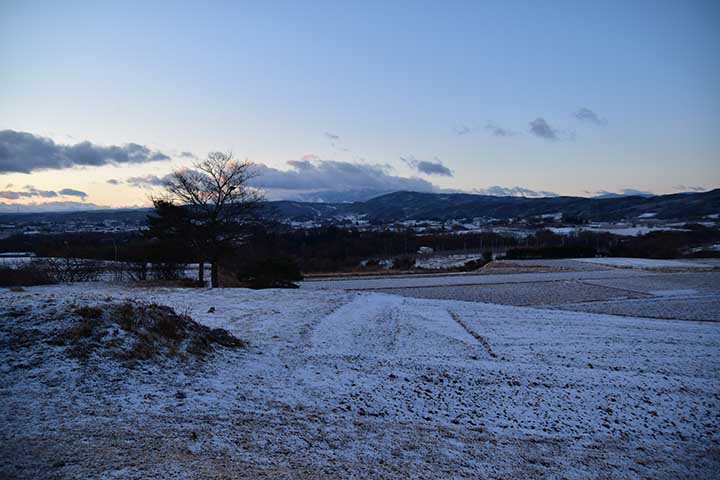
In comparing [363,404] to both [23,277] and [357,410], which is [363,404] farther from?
[23,277]

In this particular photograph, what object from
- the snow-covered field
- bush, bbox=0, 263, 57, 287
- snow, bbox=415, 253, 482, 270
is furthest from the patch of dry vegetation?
snow, bbox=415, 253, 482, 270

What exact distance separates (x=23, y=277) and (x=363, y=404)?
25.4 metres

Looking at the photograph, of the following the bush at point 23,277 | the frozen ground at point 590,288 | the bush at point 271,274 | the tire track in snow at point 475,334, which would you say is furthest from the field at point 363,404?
the bush at point 23,277

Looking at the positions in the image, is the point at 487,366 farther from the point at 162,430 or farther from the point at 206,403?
the point at 162,430

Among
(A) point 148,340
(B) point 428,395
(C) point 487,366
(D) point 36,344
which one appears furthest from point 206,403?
(C) point 487,366

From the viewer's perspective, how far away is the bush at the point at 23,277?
2388 cm

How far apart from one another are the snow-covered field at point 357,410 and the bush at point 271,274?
15883mm

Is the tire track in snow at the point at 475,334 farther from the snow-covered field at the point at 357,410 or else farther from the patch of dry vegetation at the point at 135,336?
the patch of dry vegetation at the point at 135,336

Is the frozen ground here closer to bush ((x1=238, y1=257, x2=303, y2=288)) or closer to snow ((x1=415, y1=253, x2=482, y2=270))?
bush ((x1=238, y1=257, x2=303, y2=288))

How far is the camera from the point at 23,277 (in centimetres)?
2458

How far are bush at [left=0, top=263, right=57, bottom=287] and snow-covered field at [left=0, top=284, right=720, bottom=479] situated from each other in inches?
673

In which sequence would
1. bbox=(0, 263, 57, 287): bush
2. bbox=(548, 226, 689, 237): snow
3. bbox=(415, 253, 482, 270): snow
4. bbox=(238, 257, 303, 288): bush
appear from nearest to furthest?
bbox=(0, 263, 57, 287): bush, bbox=(238, 257, 303, 288): bush, bbox=(415, 253, 482, 270): snow, bbox=(548, 226, 689, 237): snow

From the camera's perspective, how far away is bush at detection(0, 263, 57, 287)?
78.3 feet

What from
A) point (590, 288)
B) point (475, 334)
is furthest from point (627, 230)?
point (475, 334)
